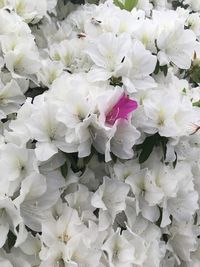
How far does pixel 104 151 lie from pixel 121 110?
0.14m

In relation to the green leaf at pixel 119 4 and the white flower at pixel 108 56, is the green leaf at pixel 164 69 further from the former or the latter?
the green leaf at pixel 119 4

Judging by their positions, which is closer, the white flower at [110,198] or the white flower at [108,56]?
the white flower at [110,198]

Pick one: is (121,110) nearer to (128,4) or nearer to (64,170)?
(64,170)

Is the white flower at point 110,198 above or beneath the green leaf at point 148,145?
beneath

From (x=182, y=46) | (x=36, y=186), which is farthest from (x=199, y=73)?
A: (x=36, y=186)

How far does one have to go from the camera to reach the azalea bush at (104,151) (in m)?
1.59

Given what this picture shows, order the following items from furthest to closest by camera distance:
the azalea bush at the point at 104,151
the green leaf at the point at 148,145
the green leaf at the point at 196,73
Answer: the green leaf at the point at 196,73 < the green leaf at the point at 148,145 < the azalea bush at the point at 104,151

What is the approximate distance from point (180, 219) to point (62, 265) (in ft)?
1.37

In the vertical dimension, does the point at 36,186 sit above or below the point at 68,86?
below

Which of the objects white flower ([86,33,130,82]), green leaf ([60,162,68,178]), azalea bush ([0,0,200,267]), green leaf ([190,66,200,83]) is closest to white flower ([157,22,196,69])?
azalea bush ([0,0,200,267])

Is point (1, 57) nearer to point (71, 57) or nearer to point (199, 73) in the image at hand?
point (71, 57)

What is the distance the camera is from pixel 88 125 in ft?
5.30

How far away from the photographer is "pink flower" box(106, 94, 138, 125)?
160 centimetres

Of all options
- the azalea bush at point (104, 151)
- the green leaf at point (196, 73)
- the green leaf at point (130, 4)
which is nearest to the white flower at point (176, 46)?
the azalea bush at point (104, 151)
